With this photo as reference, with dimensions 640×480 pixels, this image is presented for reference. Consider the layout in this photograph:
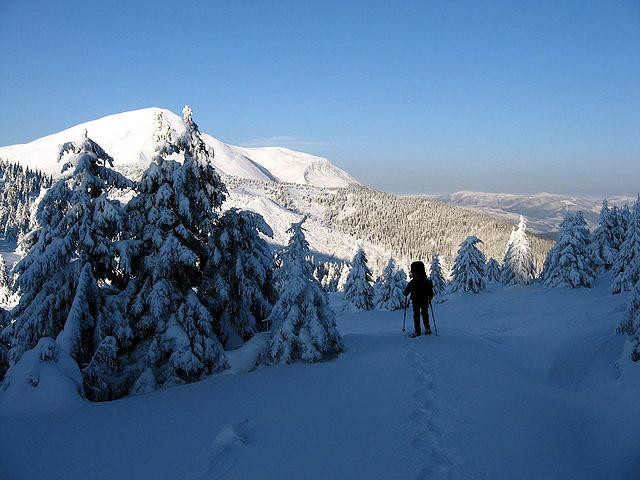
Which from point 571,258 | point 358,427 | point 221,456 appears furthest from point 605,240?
point 221,456

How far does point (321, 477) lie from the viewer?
184 inches

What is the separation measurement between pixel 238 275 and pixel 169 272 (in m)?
2.38

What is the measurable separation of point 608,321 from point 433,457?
1260cm

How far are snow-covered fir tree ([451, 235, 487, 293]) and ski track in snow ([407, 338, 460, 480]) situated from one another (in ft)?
116

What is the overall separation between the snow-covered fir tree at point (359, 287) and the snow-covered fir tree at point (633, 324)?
118ft

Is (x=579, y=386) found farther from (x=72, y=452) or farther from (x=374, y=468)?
(x=72, y=452)

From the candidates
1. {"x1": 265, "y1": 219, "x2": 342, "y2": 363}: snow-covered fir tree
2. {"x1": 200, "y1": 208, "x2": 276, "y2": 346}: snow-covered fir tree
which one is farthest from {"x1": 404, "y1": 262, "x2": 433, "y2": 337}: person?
{"x1": 200, "y1": 208, "x2": 276, "y2": 346}: snow-covered fir tree

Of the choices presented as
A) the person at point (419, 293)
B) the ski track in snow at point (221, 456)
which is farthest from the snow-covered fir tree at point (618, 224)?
the ski track in snow at point (221, 456)

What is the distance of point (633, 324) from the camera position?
1002 cm

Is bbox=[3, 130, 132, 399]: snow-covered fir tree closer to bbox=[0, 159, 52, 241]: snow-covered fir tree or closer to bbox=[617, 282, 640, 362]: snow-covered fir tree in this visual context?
bbox=[617, 282, 640, 362]: snow-covered fir tree

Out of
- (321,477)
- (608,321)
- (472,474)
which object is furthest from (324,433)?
(608,321)

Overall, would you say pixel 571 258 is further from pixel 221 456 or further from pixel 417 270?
pixel 221 456

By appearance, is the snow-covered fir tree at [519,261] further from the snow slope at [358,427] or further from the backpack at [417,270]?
the snow slope at [358,427]

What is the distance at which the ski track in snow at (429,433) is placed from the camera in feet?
15.5
